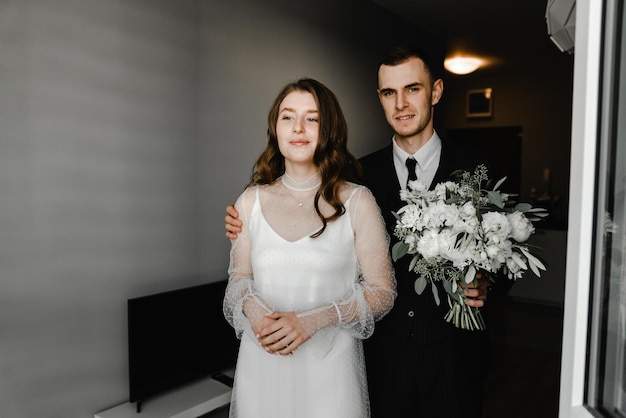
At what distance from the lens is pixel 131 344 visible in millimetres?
2518

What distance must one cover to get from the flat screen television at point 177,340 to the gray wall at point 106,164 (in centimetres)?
13

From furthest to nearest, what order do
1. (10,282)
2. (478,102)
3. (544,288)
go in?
1. (478,102)
2. (544,288)
3. (10,282)

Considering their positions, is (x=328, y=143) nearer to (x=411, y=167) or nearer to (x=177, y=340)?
(x=411, y=167)

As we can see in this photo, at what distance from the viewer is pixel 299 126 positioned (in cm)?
174

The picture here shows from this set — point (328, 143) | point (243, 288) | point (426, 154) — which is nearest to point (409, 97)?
point (426, 154)

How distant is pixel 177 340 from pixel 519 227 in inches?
76.1

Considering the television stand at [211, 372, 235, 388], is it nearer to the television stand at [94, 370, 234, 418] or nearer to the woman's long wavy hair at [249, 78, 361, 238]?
the television stand at [94, 370, 234, 418]

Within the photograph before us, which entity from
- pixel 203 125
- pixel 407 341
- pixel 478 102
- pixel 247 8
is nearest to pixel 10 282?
pixel 203 125

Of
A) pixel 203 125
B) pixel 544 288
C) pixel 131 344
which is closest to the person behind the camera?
pixel 131 344

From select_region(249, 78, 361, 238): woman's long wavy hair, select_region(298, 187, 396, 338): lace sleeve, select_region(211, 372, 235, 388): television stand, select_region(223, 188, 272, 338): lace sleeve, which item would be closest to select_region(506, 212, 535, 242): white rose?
select_region(298, 187, 396, 338): lace sleeve

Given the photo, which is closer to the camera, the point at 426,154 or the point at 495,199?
the point at 495,199

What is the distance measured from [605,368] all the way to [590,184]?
1.05ft

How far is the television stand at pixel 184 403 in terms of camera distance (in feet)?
8.32

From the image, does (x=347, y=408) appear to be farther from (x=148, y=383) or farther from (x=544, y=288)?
(x=544, y=288)
